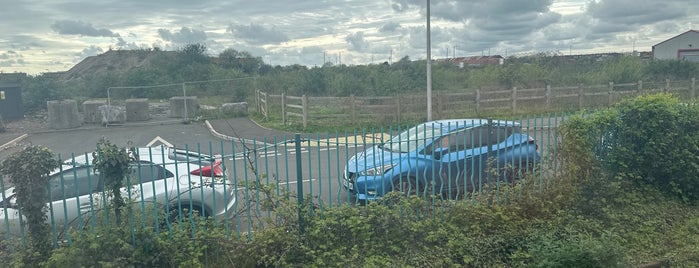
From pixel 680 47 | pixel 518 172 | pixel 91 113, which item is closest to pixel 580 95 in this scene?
pixel 518 172

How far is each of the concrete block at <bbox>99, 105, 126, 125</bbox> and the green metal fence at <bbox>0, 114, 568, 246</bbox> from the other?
18.5 metres

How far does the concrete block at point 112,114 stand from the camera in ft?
76.8

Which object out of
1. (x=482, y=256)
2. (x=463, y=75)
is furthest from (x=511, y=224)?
(x=463, y=75)

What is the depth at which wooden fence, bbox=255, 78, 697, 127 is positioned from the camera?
20.6 metres

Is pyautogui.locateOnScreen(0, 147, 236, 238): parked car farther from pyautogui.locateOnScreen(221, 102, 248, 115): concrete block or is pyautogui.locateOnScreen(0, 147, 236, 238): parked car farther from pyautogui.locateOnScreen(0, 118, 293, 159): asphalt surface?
pyautogui.locateOnScreen(221, 102, 248, 115): concrete block

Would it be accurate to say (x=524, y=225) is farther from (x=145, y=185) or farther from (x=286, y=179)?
(x=145, y=185)

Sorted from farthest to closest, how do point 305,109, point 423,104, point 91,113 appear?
point 91,113, point 423,104, point 305,109

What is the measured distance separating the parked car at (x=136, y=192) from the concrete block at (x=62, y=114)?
18458 mm

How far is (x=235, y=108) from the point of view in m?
26.0

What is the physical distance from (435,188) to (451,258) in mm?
1249

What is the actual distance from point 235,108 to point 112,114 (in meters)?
5.66

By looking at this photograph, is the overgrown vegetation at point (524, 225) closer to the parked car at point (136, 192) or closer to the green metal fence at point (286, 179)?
the green metal fence at point (286, 179)

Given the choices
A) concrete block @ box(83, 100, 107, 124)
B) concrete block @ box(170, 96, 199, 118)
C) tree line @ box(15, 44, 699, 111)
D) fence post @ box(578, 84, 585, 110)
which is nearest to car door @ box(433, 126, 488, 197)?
fence post @ box(578, 84, 585, 110)

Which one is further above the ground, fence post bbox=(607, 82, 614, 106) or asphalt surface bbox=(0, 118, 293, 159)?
fence post bbox=(607, 82, 614, 106)
